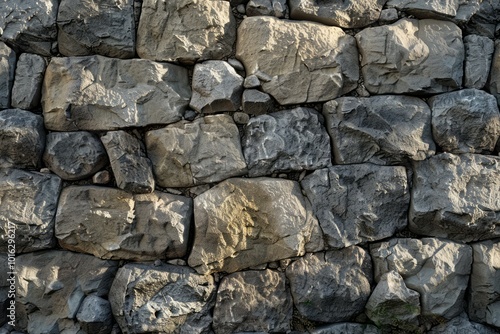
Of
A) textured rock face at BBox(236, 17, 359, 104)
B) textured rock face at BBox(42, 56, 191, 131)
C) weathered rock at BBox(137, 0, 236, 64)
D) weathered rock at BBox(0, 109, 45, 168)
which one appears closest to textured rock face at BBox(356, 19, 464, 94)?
textured rock face at BBox(236, 17, 359, 104)

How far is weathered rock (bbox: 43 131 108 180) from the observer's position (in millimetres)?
A: 2545

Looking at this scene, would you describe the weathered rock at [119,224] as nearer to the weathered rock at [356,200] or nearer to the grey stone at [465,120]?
the weathered rock at [356,200]

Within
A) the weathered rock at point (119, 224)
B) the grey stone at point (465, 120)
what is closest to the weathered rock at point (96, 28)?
the weathered rock at point (119, 224)

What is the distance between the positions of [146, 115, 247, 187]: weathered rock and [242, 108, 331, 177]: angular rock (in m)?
0.08

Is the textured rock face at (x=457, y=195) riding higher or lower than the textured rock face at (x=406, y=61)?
lower

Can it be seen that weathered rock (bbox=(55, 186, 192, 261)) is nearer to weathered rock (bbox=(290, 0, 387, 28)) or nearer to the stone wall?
the stone wall

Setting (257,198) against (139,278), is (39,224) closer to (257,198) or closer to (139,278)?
(139,278)

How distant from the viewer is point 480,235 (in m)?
2.74

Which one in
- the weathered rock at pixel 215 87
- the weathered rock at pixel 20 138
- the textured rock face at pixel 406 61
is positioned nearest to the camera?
the weathered rock at pixel 20 138

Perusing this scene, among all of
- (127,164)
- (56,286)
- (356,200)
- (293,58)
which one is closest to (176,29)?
(293,58)

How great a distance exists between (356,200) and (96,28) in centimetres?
158

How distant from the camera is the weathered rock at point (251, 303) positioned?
8.62 ft

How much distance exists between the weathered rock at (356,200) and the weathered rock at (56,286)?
44.2 inches

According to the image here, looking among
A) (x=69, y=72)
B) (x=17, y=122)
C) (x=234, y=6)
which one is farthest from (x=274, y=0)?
(x=17, y=122)
